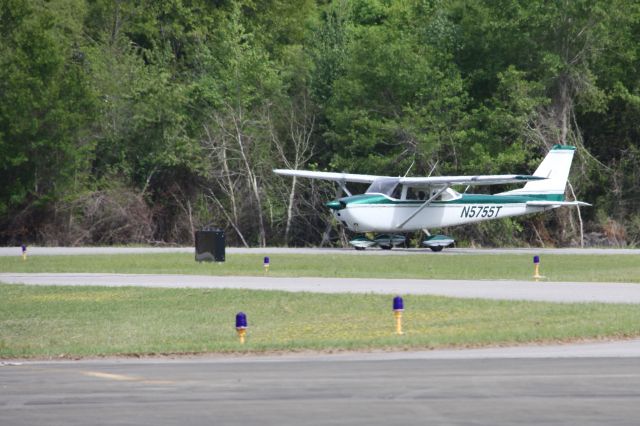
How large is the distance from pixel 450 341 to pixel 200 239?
1880cm

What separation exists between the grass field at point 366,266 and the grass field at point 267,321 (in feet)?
3.42

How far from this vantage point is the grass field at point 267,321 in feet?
56.3

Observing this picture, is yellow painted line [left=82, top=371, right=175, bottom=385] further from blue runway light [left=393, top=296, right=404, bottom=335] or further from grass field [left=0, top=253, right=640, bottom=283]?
grass field [left=0, top=253, right=640, bottom=283]

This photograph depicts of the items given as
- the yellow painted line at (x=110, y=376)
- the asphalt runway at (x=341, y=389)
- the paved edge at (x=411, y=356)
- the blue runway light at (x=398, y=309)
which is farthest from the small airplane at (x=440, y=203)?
the yellow painted line at (x=110, y=376)

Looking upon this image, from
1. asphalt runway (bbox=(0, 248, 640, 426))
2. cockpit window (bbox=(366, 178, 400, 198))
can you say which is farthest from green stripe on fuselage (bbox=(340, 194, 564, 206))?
asphalt runway (bbox=(0, 248, 640, 426))

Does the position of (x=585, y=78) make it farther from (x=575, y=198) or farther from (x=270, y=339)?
(x=270, y=339)

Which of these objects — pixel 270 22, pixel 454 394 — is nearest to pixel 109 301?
pixel 454 394

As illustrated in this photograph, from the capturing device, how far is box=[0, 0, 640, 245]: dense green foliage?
5025 cm

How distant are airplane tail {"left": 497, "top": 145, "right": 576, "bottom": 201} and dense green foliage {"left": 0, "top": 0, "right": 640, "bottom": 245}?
13.2ft

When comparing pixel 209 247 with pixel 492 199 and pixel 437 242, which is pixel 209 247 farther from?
pixel 492 199

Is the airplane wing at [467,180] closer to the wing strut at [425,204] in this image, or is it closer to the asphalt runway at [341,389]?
the wing strut at [425,204]

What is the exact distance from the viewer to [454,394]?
11.8m

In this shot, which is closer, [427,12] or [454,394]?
[454,394]

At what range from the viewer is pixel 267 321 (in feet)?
67.1
